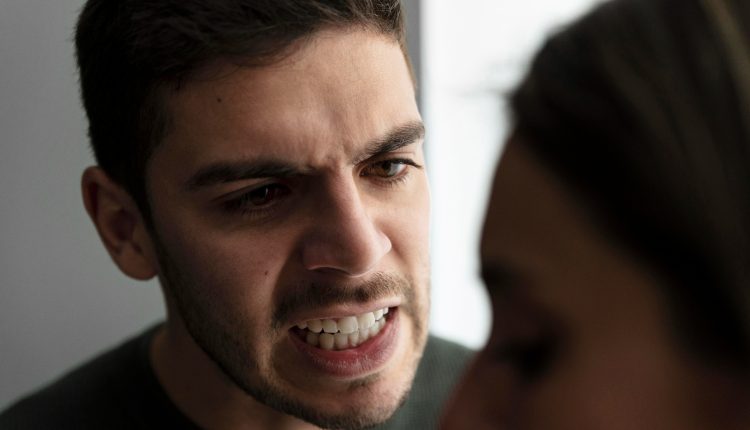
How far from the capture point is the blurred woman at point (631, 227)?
1.90 ft

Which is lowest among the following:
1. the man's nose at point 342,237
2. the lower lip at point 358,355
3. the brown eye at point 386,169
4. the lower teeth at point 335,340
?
the lower lip at point 358,355

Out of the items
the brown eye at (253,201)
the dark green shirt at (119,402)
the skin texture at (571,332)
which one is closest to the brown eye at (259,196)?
the brown eye at (253,201)

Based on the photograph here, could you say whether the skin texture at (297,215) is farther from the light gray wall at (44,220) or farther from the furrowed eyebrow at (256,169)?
the light gray wall at (44,220)

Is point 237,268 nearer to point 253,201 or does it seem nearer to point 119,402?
point 253,201

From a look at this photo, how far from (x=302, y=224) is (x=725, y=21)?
711 millimetres

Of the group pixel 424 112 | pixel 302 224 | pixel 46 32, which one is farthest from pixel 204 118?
pixel 424 112

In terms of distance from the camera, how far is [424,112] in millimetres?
2074

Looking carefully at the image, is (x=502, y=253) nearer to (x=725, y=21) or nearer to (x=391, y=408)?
(x=725, y=21)

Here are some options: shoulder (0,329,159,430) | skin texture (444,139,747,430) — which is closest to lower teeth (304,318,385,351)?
shoulder (0,329,159,430)

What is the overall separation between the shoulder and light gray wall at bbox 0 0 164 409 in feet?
0.77

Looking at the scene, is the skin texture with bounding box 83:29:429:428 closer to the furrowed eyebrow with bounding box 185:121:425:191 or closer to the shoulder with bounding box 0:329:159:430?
the furrowed eyebrow with bounding box 185:121:425:191

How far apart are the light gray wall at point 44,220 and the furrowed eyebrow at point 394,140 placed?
0.72m

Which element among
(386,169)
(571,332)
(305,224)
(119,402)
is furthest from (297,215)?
(571,332)

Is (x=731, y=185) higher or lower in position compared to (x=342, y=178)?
higher
